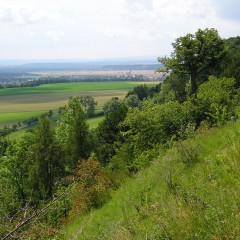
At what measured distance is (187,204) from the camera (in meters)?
6.52

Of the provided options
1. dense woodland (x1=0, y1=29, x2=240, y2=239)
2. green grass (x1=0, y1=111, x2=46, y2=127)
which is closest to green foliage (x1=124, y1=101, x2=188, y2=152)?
dense woodland (x1=0, y1=29, x2=240, y2=239)

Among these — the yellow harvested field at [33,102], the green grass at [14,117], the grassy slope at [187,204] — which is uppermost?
the grassy slope at [187,204]

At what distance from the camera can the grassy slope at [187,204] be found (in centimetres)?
551

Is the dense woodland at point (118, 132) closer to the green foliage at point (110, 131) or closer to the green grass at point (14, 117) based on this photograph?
the green foliage at point (110, 131)

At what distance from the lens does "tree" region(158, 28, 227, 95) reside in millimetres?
37312

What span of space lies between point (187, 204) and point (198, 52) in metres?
33.4

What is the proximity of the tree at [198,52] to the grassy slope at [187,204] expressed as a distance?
1019 inches

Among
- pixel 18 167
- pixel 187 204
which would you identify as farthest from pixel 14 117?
Answer: pixel 187 204

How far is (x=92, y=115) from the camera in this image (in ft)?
413

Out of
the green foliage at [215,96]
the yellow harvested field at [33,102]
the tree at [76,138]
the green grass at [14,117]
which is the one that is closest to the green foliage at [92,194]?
the green foliage at [215,96]

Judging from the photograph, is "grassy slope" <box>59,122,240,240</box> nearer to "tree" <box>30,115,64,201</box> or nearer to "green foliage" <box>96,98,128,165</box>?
"tree" <box>30,115,64,201</box>

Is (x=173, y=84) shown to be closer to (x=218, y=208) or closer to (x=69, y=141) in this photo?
(x=69, y=141)

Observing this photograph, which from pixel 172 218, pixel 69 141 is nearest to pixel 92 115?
pixel 69 141

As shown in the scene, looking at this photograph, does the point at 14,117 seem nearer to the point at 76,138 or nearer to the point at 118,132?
the point at 118,132
